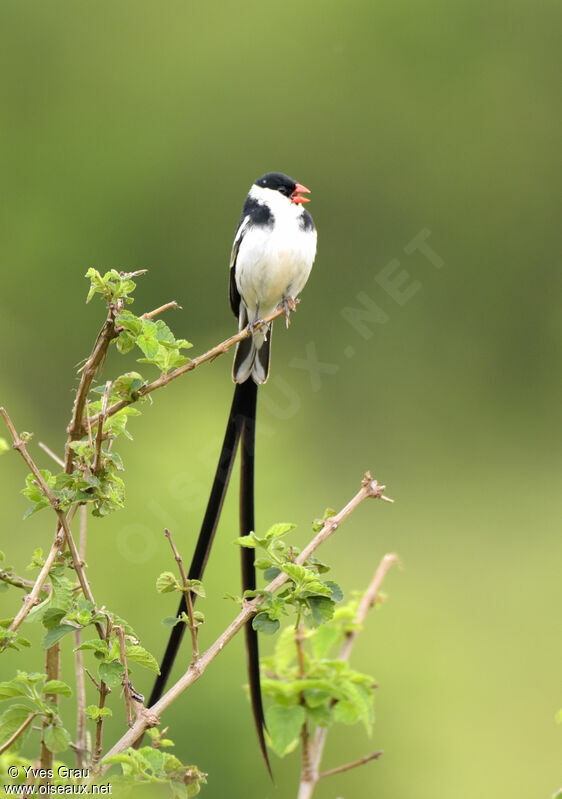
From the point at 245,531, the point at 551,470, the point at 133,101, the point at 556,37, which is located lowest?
the point at 245,531

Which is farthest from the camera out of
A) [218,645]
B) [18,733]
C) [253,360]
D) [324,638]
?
[253,360]

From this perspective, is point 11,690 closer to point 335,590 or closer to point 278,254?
point 335,590

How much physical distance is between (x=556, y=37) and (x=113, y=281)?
1359cm

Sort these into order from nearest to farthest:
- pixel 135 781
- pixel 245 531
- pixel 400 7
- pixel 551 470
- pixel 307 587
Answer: pixel 135 781
pixel 307 587
pixel 245 531
pixel 551 470
pixel 400 7

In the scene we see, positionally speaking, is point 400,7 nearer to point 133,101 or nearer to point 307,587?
point 133,101

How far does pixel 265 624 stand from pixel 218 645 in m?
0.07

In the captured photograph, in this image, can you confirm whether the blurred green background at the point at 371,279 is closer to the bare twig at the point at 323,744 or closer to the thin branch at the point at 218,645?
the bare twig at the point at 323,744

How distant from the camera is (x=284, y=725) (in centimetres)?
115

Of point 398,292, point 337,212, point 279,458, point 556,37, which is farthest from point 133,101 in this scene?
point 279,458

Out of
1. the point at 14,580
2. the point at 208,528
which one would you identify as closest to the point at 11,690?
the point at 14,580

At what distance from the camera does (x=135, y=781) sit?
0.96 meters

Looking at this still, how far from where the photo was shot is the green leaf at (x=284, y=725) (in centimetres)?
113

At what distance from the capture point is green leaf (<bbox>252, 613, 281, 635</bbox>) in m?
1.13

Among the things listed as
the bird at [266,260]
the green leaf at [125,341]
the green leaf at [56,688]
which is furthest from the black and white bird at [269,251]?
the green leaf at [56,688]
